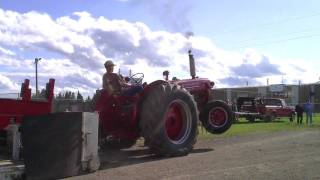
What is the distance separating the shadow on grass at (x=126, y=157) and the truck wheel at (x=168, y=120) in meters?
0.40

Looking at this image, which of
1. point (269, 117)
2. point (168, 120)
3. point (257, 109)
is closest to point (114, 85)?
point (168, 120)

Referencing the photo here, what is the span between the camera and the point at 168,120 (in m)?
13.0

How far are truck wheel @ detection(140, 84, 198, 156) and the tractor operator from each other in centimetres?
44

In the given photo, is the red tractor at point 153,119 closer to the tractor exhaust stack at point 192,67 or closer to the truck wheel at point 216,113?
the truck wheel at point 216,113

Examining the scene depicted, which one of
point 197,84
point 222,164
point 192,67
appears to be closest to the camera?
point 222,164

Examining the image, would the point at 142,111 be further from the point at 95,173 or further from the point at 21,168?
the point at 21,168

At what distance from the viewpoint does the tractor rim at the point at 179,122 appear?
1314 centimetres

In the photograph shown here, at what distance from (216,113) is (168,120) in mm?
3269

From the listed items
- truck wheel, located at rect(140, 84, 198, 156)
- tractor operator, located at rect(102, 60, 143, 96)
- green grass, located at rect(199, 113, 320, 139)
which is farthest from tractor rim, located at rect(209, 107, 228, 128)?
tractor operator, located at rect(102, 60, 143, 96)

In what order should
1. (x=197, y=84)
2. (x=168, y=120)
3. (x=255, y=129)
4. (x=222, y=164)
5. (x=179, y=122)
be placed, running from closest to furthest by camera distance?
1. (x=222, y=164)
2. (x=168, y=120)
3. (x=179, y=122)
4. (x=197, y=84)
5. (x=255, y=129)

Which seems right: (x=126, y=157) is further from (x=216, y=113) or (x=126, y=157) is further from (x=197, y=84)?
(x=216, y=113)

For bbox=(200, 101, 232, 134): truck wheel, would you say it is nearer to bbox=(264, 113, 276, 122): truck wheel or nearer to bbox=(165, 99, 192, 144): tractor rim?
bbox=(165, 99, 192, 144): tractor rim

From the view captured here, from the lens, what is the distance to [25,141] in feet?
29.4

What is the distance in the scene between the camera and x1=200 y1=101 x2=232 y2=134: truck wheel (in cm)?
1585
